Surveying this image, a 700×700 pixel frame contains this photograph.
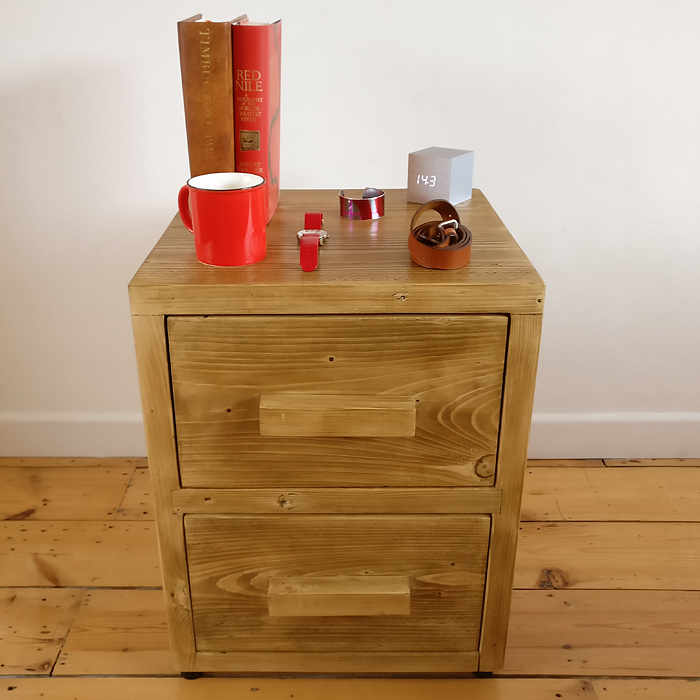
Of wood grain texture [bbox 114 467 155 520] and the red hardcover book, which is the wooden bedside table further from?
wood grain texture [bbox 114 467 155 520]

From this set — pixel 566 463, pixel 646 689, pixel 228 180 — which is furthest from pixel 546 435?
pixel 228 180

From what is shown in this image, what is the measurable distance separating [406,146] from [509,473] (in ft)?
2.10

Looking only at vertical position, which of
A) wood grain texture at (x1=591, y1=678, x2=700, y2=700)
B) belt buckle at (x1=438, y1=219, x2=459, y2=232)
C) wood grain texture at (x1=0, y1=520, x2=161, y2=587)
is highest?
belt buckle at (x1=438, y1=219, x2=459, y2=232)

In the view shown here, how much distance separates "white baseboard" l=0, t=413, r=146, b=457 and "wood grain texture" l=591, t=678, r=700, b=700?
36.6 inches

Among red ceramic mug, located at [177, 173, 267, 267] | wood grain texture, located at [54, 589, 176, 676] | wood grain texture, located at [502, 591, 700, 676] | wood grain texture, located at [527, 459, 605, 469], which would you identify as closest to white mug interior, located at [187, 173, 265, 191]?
red ceramic mug, located at [177, 173, 267, 267]

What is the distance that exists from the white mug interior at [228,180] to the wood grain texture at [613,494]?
2.64 ft

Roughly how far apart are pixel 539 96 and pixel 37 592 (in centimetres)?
114

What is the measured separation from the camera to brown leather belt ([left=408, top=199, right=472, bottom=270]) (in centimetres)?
76

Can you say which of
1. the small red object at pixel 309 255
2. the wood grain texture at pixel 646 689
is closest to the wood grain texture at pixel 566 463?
the wood grain texture at pixel 646 689

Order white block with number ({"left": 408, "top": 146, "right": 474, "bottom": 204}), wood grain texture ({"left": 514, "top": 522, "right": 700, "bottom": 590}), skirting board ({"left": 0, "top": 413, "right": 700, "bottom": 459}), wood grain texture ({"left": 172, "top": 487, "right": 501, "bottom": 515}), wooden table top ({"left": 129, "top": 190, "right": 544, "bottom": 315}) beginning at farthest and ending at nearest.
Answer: skirting board ({"left": 0, "top": 413, "right": 700, "bottom": 459})
wood grain texture ({"left": 514, "top": 522, "right": 700, "bottom": 590})
white block with number ({"left": 408, "top": 146, "right": 474, "bottom": 204})
wood grain texture ({"left": 172, "top": 487, "right": 501, "bottom": 515})
wooden table top ({"left": 129, "top": 190, "right": 544, "bottom": 315})

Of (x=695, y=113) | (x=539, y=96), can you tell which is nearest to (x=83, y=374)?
(x=539, y=96)

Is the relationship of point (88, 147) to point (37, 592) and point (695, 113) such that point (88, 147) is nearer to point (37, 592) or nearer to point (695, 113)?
point (37, 592)

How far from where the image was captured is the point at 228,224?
760mm

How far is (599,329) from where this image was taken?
136 cm
